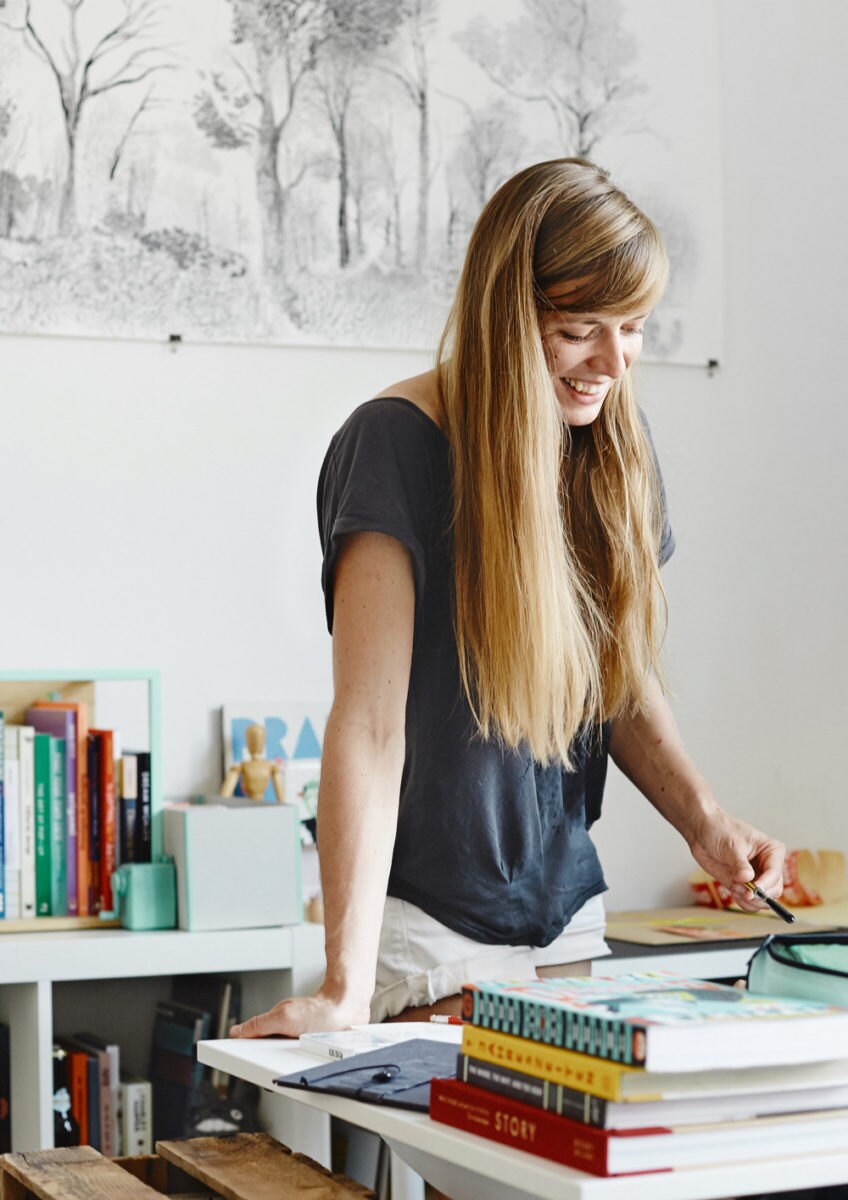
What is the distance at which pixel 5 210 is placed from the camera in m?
2.43

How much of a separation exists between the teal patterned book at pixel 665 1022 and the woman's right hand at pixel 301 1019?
24 centimetres

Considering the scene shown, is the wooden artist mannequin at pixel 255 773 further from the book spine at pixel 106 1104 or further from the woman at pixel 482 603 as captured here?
the woman at pixel 482 603

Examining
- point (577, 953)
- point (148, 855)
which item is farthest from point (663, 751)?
point (148, 855)

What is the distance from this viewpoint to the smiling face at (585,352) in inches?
50.8

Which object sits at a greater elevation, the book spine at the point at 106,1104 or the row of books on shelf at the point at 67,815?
the row of books on shelf at the point at 67,815

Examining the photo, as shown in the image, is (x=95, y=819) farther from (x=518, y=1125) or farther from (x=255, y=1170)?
(x=518, y=1125)

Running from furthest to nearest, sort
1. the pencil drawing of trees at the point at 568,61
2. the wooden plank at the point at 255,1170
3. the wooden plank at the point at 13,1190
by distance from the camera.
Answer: the pencil drawing of trees at the point at 568,61 < the wooden plank at the point at 13,1190 < the wooden plank at the point at 255,1170

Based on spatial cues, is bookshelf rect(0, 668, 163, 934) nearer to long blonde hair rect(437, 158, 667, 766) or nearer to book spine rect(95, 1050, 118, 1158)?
book spine rect(95, 1050, 118, 1158)

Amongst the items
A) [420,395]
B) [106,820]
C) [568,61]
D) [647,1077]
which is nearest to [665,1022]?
[647,1077]

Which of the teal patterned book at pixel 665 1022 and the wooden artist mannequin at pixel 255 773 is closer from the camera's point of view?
the teal patterned book at pixel 665 1022

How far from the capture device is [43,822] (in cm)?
222

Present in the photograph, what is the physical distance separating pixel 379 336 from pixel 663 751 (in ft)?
4.39

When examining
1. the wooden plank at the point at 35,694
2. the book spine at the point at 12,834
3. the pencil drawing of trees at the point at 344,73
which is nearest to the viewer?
the book spine at the point at 12,834

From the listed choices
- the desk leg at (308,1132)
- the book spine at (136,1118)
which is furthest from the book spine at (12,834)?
the desk leg at (308,1132)
